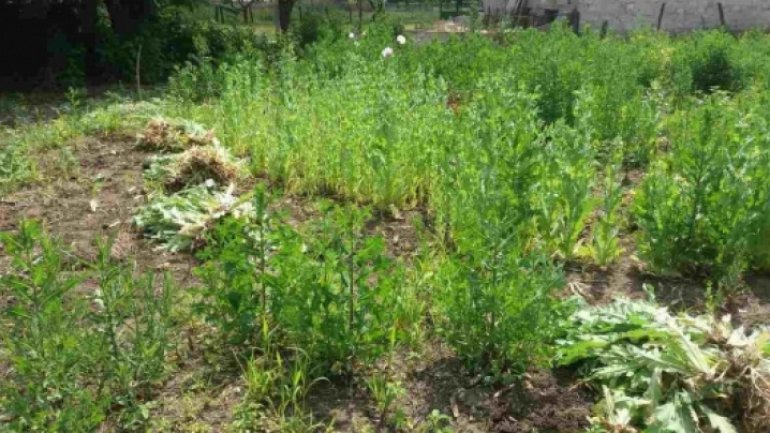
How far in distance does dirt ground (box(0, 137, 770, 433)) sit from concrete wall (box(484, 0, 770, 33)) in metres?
17.8

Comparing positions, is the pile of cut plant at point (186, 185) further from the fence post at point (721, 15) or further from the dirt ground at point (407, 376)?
the fence post at point (721, 15)

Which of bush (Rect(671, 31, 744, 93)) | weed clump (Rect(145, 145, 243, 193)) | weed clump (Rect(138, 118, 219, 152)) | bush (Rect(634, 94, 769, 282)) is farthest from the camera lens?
bush (Rect(671, 31, 744, 93))

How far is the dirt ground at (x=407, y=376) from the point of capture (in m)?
2.77

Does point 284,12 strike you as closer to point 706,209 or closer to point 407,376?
point 706,209

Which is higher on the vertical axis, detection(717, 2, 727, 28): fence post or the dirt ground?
detection(717, 2, 727, 28): fence post

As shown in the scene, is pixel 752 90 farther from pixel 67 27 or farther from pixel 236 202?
pixel 67 27

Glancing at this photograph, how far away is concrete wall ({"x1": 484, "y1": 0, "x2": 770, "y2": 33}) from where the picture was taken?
2052 cm

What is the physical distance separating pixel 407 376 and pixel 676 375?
3.46 feet

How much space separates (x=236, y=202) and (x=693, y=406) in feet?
9.08

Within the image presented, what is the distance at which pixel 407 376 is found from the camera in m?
3.05

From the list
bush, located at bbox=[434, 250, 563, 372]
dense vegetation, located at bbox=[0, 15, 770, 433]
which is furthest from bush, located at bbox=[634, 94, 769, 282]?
bush, located at bbox=[434, 250, 563, 372]

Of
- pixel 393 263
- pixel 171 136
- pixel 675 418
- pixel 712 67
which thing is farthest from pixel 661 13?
pixel 675 418

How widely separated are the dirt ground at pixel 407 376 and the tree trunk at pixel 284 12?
13710 millimetres

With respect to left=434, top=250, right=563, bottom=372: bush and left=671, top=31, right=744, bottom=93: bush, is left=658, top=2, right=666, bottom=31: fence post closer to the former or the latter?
left=671, top=31, right=744, bottom=93: bush
